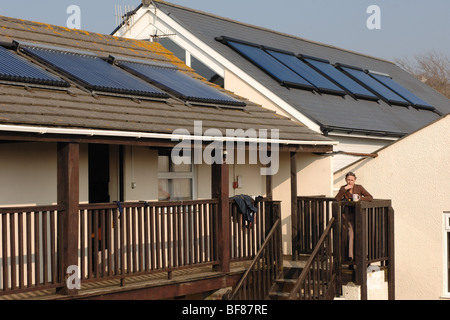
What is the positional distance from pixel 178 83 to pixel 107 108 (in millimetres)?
2738

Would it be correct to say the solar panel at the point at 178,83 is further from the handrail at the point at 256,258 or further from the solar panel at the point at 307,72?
the solar panel at the point at 307,72

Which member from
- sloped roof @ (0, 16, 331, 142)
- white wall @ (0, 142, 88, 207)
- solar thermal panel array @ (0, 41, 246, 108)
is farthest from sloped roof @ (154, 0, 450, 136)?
white wall @ (0, 142, 88, 207)

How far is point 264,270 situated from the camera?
1305 centimetres

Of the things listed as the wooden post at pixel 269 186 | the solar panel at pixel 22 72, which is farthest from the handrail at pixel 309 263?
the solar panel at pixel 22 72

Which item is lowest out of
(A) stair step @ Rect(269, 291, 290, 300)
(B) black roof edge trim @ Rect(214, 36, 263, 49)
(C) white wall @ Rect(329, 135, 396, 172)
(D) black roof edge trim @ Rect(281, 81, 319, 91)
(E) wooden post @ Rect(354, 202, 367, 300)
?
(A) stair step @ Rect(269, 291, 290, 300)

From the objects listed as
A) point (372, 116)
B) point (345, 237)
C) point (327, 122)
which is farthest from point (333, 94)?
point (345, 237)

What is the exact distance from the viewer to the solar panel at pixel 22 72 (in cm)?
1088

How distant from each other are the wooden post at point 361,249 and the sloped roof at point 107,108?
188 cm

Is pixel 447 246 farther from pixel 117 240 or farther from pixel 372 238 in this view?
pixel 117 240

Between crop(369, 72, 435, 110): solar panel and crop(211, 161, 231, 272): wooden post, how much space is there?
10498 mm

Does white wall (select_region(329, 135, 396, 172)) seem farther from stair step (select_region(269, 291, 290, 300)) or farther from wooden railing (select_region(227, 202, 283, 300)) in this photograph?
stair step (select_region(269, 291, 290, 300))

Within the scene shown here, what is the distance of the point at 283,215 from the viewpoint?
15242mm

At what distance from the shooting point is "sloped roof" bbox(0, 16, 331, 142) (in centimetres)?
1027
